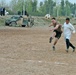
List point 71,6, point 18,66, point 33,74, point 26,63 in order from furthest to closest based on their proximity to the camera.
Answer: point 71,6 < point 26,63 < point 18,66 < point 33,74

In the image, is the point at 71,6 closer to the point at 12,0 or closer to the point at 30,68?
the point at 12,0

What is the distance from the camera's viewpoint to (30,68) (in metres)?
13.6

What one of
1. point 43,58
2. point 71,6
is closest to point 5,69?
point 43,58

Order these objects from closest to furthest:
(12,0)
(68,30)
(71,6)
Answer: (68,30), (12,0), (71,6)

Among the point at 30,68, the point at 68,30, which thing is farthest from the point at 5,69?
the point at 68,30

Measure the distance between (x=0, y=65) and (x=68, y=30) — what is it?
21.5 ft

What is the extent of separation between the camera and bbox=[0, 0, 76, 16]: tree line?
136 meters

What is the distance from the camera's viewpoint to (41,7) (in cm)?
16800

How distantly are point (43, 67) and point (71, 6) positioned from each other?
17401 centimetres

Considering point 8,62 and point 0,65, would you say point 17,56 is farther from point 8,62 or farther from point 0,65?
point 0,65

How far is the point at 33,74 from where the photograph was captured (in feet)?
40.3

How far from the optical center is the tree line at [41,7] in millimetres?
135625

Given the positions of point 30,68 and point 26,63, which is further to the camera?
point 26,63

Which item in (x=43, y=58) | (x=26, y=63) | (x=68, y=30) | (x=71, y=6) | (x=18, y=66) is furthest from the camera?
(x=71, y=6)
